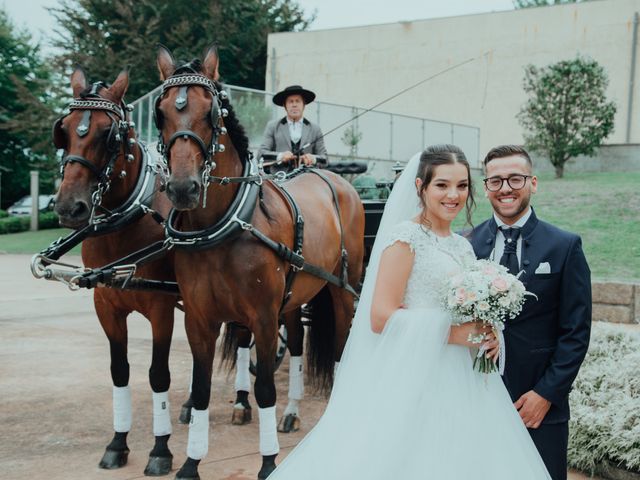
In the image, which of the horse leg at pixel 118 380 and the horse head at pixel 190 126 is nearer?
the horse head at pixel 190 126

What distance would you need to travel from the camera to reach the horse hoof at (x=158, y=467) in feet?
13.9

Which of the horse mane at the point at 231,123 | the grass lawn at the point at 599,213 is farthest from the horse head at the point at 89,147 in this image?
the grass lawn at the point at 599,213

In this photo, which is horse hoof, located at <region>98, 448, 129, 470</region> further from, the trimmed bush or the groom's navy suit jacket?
the trimmed bush

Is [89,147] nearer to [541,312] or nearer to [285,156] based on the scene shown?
[285,156]

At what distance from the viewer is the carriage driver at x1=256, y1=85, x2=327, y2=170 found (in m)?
6.18

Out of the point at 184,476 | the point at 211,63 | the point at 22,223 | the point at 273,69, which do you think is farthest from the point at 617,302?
the point at 22,223

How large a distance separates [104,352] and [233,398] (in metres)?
2.37

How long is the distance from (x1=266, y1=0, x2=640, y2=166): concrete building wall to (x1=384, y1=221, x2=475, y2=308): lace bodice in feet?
64.9

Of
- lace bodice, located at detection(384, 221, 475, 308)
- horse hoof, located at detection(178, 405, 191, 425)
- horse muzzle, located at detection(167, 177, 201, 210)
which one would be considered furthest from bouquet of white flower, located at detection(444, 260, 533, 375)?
horse hoof, located at detection(178, 405, 191, 425)

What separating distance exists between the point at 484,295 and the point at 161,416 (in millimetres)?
2713

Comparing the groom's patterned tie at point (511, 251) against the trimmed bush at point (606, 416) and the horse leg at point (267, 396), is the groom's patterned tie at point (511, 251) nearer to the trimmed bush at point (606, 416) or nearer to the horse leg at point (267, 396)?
the horse leg at point (267, 396)

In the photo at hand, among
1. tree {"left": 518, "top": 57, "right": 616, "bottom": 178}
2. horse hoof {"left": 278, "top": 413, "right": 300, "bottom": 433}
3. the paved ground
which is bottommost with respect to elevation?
the paved ground

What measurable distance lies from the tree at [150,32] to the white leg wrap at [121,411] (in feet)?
67.0

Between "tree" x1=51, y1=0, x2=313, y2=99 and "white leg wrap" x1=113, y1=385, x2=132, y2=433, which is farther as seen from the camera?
"tree" x1=51, y1=0, x2=313, y2=99
